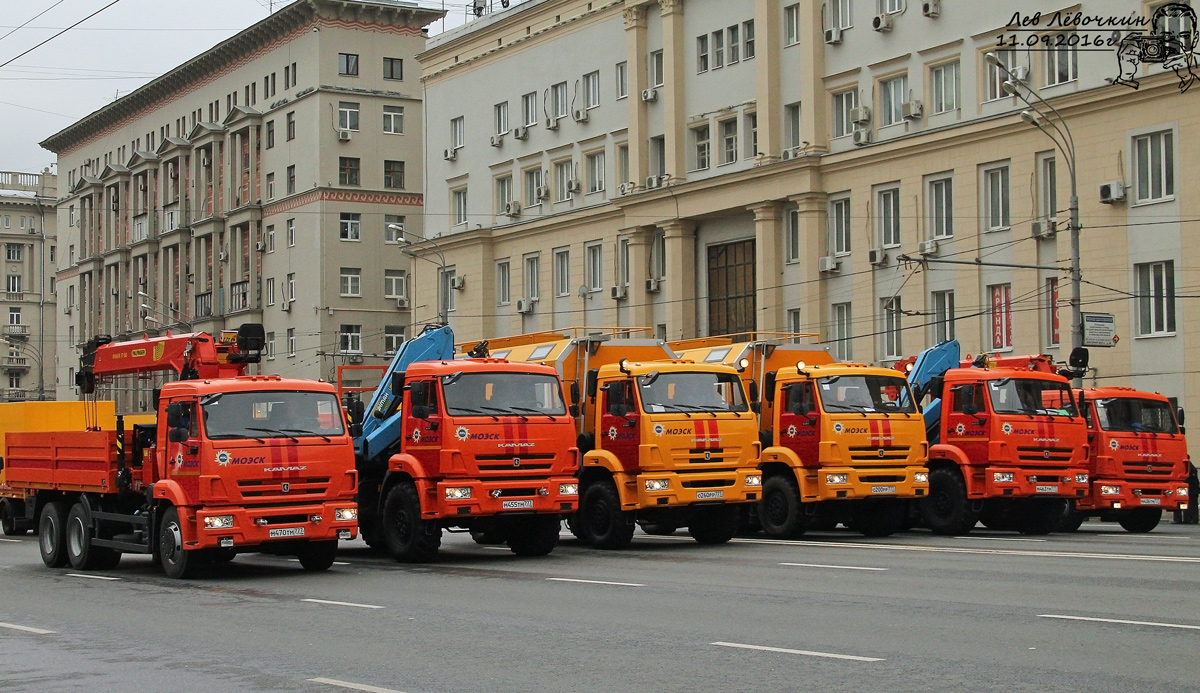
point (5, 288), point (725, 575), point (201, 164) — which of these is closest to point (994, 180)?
point (725, 575)

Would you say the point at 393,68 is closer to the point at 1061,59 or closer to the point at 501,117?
the point at 501,117


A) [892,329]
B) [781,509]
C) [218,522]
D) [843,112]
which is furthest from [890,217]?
[218,522]

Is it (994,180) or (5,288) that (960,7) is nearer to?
(994,180)

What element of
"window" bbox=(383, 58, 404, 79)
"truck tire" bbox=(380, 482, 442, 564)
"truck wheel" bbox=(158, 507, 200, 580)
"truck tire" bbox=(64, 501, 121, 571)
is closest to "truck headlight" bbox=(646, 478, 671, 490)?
"truck tire" bbox=(380, 482, 442, 564)

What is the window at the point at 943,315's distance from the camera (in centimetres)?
4406

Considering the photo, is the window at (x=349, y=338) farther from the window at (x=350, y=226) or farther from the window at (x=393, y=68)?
the window at (x=393, y=68)

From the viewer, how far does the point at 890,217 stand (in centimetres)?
4603

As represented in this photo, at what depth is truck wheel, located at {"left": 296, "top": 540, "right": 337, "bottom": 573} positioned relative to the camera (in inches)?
746

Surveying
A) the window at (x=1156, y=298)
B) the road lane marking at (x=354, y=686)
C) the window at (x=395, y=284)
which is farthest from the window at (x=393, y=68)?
the road lane marking at (x=354, y=686)

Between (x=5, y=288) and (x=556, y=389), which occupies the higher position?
(x=5, y=288)

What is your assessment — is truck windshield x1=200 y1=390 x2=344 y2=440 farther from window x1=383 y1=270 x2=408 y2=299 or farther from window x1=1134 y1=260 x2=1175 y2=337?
window x1=383 y1=270 x2=408 y2=299

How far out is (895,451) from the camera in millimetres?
23672

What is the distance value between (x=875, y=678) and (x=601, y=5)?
4923 centimetres

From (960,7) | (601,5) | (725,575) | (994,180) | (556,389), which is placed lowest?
(725,575)
